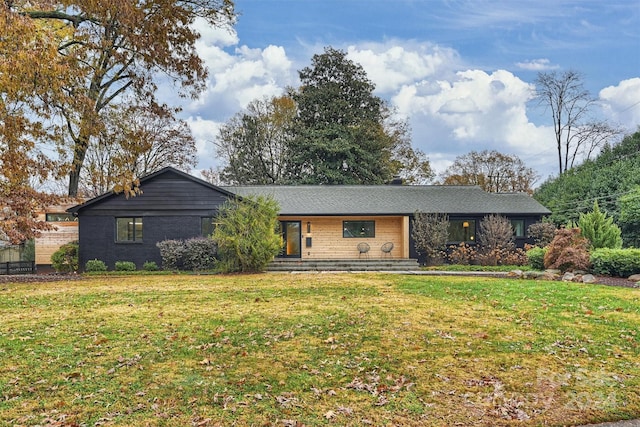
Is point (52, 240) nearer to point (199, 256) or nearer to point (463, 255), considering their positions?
point (199, 256)

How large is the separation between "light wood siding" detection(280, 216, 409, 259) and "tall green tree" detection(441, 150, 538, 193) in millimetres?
20746

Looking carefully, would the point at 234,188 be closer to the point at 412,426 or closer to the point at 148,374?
the point at 148,374

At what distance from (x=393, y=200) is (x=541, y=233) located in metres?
7.24

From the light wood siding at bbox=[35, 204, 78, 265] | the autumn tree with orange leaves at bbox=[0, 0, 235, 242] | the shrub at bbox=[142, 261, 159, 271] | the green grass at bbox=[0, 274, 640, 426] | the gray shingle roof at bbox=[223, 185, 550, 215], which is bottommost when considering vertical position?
the green grass at bbox=[0, 274, 640, 426]

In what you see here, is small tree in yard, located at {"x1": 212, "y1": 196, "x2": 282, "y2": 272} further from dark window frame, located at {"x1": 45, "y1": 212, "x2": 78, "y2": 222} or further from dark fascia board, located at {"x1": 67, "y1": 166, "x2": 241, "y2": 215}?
dark window frame, located at {"x1": 45, "y1": 212, "x2": 78, "y2": 222}

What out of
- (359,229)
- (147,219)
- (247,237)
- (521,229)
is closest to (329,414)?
(247,237)

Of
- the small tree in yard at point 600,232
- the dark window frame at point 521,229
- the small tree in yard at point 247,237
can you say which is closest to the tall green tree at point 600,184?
the dark window frame at point 521,229

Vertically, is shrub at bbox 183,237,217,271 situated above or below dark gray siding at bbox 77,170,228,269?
below

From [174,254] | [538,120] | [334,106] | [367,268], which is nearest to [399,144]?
[334,106]

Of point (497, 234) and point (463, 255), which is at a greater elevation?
point (497, 234)

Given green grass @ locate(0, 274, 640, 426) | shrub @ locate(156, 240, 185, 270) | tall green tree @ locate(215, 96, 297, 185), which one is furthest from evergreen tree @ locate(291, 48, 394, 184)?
green grass @ locate(0, 274, 640, 426)

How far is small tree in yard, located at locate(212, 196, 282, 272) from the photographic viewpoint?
55.1 feet

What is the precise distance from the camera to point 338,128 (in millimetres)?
33625

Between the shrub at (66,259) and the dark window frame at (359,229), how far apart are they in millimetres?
12699
